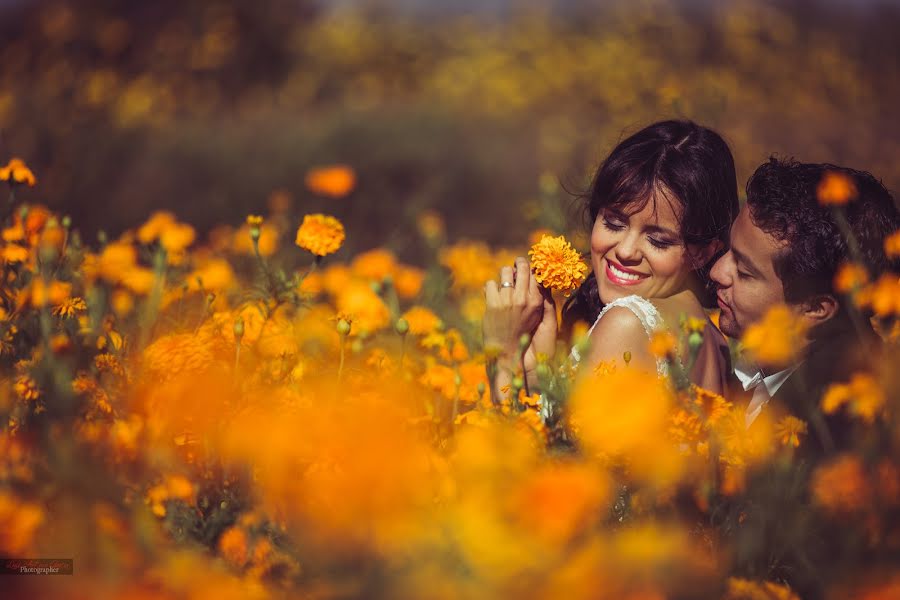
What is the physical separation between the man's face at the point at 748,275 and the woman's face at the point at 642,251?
0.13 meters

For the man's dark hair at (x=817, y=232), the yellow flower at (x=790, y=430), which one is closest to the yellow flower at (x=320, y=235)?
the man's dark hair at (x=817, y=232)

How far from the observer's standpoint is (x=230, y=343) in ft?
6.51

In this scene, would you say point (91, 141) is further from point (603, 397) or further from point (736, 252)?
point (603, 397)

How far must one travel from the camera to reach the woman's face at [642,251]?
2168 mm

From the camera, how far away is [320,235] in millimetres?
2178

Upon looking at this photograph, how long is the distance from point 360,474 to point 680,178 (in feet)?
4.33

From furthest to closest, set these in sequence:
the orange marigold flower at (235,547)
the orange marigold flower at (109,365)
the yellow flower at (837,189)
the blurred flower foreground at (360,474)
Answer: the orange marigold flower at (109,365) → the yellow flower at (837,189) → the orange marigold flower at (235,547) → the blurred flower foreground at (360,474)

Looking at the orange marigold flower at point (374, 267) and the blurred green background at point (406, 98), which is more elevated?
the blurred green background at point (406, 98)

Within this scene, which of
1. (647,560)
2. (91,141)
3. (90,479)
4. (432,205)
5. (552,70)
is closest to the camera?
(647,560)

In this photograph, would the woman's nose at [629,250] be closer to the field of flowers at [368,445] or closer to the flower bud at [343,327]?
the field of flowers at [368,445]

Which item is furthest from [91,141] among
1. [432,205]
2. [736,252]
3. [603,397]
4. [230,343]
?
[603,397]

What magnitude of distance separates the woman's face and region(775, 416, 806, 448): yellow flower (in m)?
0.59

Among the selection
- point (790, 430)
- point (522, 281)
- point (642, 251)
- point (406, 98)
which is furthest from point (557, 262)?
point (406, 98)

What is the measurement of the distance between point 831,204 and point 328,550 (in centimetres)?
144
